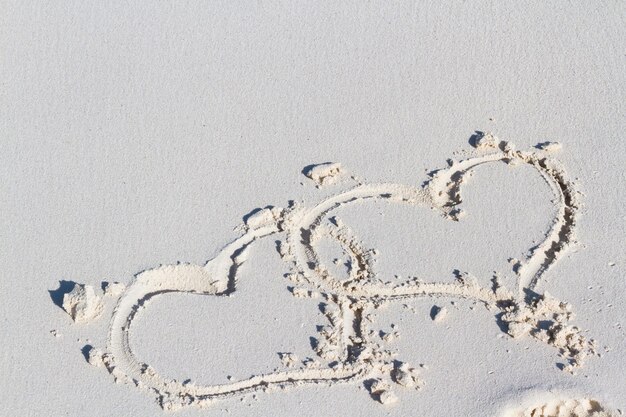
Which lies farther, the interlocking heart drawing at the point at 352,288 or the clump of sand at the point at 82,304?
the clump of sand at the point at 82,304

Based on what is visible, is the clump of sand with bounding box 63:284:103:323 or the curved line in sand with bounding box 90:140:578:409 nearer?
the curved line in sand with bounding box 90:140:578:409

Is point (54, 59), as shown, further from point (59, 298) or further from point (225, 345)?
point (225, 345)

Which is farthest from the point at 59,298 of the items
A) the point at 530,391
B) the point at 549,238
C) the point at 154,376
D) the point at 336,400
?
the point at 549,238

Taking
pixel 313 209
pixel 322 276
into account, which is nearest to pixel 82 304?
pixel 322 276

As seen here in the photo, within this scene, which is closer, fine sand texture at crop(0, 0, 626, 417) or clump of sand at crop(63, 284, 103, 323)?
fine sand texture at crop(0, 0, 626, 417)

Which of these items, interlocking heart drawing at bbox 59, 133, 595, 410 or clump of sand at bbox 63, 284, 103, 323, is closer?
interlocking heart drawing at bbox 59, 133, 595, 410

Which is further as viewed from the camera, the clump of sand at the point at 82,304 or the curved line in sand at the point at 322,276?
the clump of sand at the point at 82,304

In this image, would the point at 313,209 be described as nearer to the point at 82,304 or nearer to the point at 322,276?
the point at 322,276
